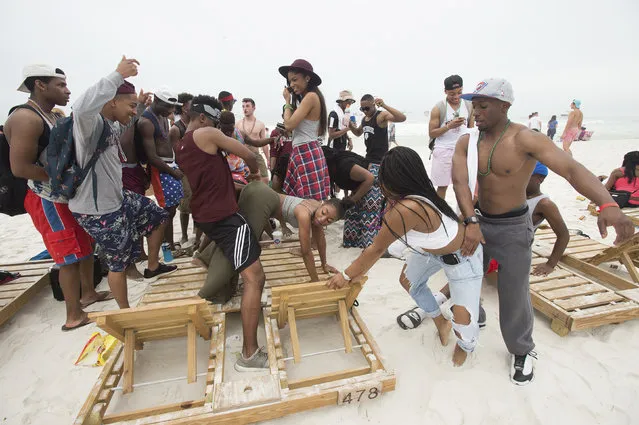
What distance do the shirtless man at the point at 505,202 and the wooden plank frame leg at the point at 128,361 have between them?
2543mm

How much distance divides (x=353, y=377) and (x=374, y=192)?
297 centimetres

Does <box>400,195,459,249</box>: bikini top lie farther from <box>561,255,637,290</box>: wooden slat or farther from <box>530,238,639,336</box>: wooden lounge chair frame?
<box>561,255,637,290</box>: wooden slat

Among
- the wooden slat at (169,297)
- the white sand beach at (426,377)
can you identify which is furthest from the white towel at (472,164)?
the wooden slat at (169,297)

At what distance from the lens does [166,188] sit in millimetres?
4145

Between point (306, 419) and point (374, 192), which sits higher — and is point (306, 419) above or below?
below

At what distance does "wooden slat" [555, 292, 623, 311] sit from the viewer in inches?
111

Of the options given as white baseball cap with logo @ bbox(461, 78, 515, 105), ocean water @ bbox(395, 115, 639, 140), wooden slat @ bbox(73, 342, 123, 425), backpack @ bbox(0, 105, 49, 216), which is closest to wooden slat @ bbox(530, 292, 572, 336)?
white baseball cap with logo @ bbox(461, 78, 515, 105)

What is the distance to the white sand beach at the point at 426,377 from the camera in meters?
2.07

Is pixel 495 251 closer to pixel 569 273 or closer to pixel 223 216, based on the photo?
pixel 569 273

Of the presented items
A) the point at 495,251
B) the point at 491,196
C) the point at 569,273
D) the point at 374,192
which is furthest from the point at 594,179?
the point at 374,192

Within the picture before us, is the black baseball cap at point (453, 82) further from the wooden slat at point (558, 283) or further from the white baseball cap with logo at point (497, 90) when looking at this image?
the wooden slat at point (558, 283)

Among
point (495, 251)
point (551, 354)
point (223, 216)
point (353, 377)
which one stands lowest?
point (551, 354)

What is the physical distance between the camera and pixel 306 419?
203 centimetres

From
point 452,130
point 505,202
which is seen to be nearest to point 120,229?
point 505,202
